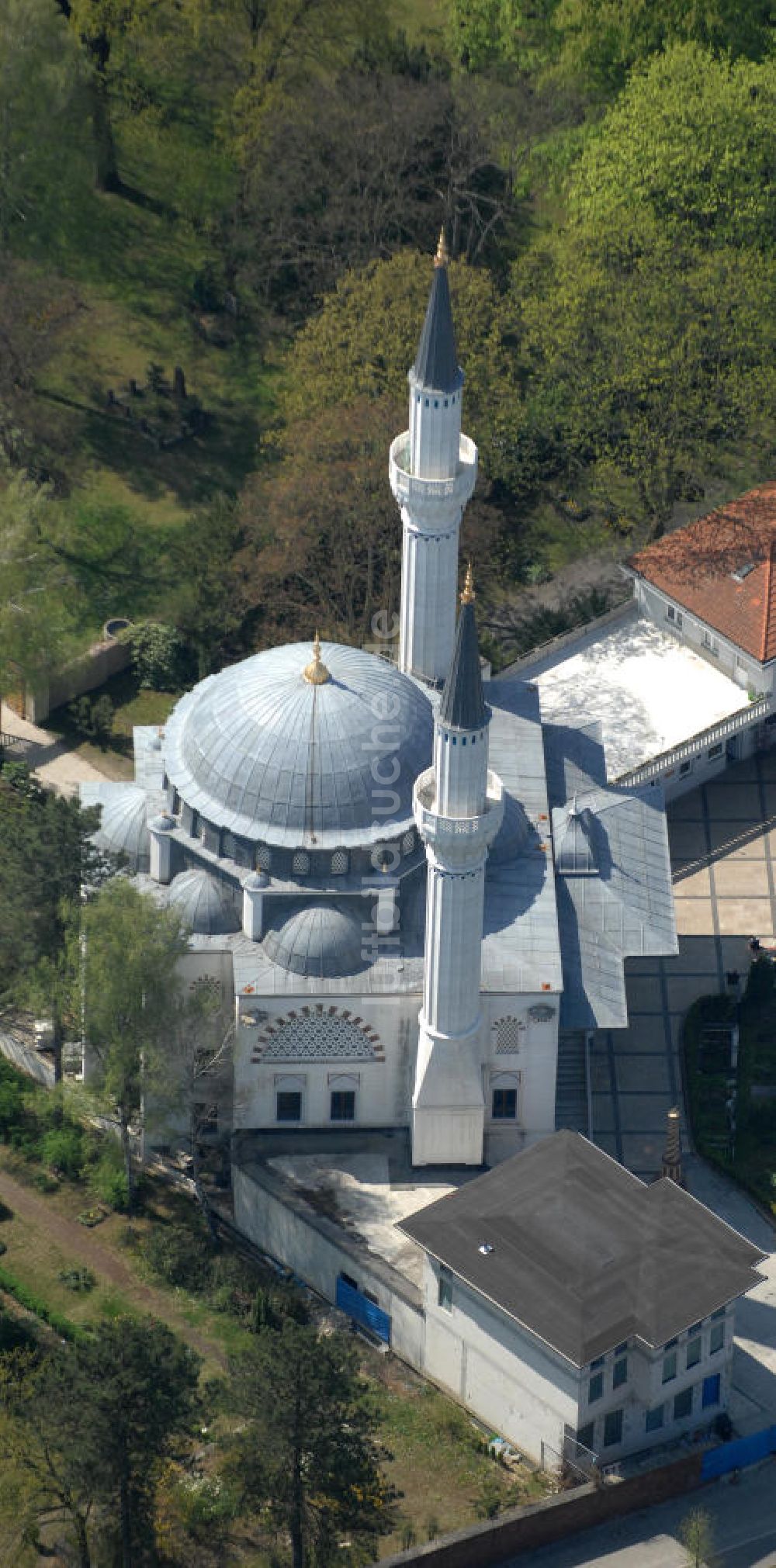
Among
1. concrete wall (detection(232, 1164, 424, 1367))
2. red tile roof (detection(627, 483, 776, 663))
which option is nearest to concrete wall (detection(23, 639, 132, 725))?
red tile roof (detection(627, 483, 776, 663))

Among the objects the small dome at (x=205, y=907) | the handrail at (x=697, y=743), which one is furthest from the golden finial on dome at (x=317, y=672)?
the handrail at (x=697, y=743)

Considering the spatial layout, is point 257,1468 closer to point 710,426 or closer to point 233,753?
point 233,753

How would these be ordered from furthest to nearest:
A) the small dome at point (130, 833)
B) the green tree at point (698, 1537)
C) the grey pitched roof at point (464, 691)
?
the small dome at point (130, 833), the green tree at point (698, 1537), the grey pitched roof at point (464, 691)

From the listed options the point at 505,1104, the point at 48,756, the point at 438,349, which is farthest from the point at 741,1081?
the point at 48,756

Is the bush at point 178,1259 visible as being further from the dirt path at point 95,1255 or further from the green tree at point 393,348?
the green tree at point 393,348

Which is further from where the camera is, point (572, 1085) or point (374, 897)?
point (572, 1085)

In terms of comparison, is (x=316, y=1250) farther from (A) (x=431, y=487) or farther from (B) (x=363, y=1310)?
(A) (x=431, y=487)

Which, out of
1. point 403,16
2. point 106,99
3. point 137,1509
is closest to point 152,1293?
point 137,1509
